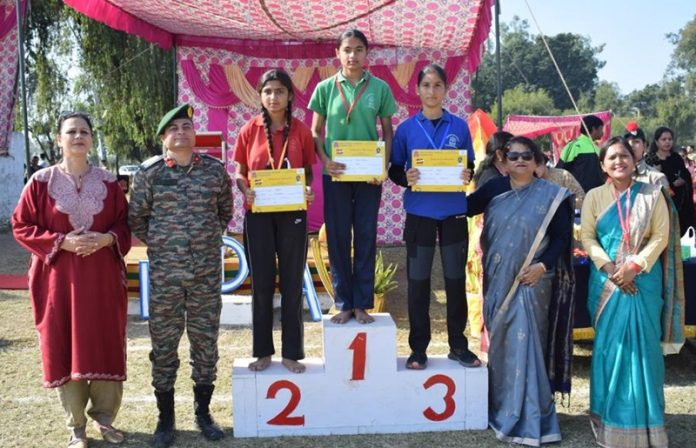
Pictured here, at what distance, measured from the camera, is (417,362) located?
3760 mm

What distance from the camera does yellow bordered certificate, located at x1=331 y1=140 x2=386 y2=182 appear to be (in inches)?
140

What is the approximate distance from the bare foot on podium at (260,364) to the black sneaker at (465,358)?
3.64 feet

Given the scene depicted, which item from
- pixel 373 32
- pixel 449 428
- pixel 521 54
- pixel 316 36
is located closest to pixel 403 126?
pixel 449 428

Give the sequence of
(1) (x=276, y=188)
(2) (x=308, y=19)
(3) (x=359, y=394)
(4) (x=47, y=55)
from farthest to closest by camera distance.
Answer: (4) (x=47, y=55) → (2) (x=308, y=19) → (3) (x=359, y=394) → (1) (x=276, y=188)

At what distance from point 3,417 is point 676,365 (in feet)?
15.4

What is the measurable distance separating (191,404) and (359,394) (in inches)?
46.7

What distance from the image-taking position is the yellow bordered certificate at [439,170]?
141 inches

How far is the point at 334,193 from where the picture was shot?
12.3ft

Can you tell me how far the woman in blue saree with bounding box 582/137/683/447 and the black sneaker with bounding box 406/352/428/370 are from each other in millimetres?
930

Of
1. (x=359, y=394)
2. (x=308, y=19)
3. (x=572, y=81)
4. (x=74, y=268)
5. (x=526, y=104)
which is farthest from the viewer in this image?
(x=572, y=81)

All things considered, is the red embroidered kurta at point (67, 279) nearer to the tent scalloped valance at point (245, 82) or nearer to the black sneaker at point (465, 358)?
the black sneaker at point (465, 358)

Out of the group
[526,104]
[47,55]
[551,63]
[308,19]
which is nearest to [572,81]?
[551,63]

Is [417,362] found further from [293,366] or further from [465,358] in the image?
[293,366]

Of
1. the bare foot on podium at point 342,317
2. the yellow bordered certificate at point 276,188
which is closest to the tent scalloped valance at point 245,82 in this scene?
the bare foot on podium at point 342,317
